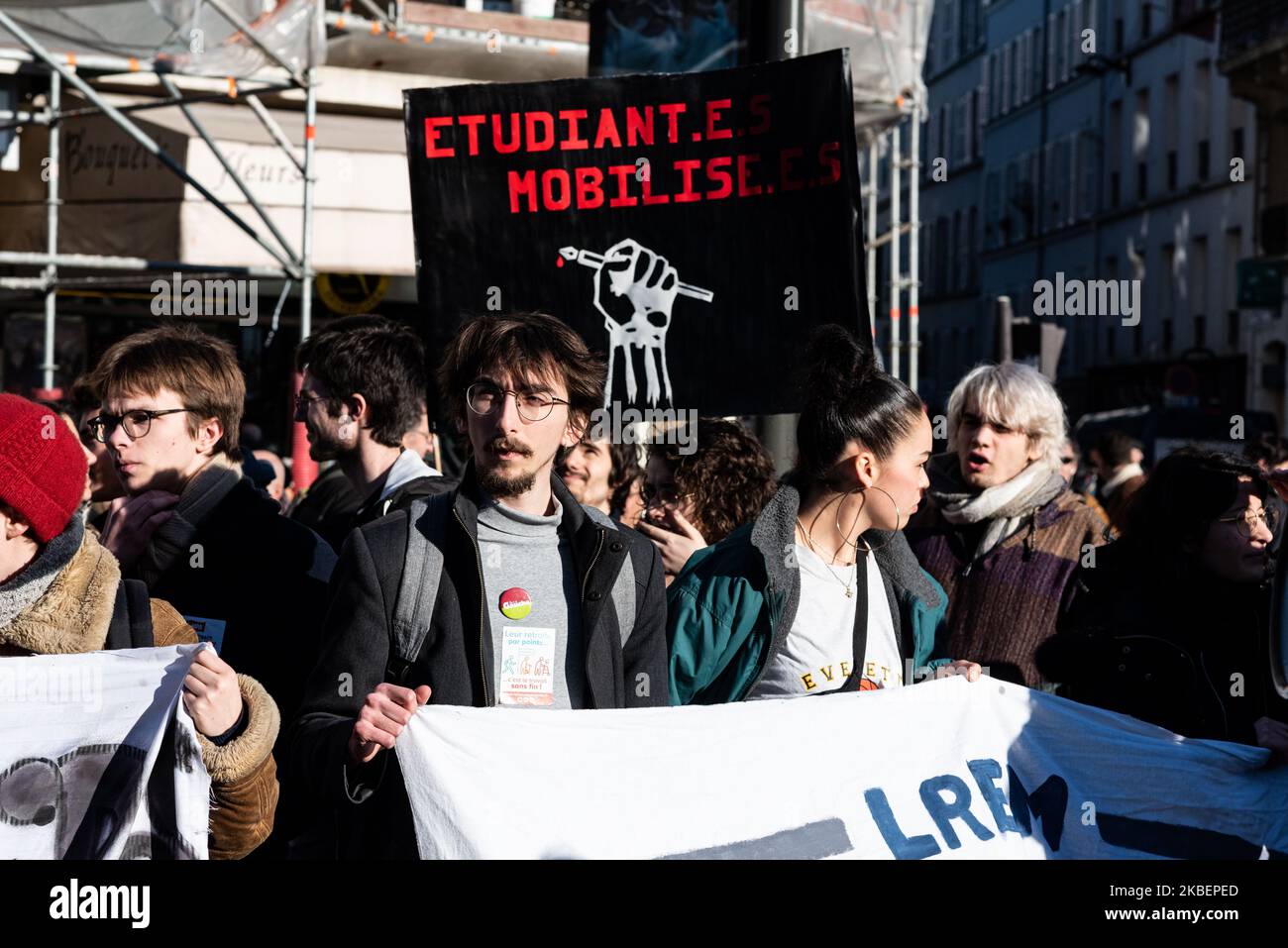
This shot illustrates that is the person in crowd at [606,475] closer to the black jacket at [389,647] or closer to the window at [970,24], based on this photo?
the black jacket at [389,647]

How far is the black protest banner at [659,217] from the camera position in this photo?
5.34 meters

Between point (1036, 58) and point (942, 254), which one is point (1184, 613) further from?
point (942, 254)

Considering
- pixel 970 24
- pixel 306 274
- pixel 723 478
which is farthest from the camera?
pixel 970 24

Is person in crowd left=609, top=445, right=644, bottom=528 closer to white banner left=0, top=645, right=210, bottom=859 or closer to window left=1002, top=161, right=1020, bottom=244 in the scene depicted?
white banner left=0, top=645, right=210, bottom=859

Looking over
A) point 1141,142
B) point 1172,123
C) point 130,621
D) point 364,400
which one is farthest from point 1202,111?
point 130,621

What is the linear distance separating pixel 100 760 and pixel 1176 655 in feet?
8.36

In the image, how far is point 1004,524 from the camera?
17.3ft

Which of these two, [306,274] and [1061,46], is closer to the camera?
[306,274]

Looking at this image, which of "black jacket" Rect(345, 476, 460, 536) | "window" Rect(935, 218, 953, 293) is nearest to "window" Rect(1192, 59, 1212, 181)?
"window" Rect(935, 218, 953, 293)

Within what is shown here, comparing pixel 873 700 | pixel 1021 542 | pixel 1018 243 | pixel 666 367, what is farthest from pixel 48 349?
pixel 1018 243

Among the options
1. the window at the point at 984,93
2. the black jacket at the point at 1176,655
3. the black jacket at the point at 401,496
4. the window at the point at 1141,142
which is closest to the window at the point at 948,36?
the window at the point at 984,93

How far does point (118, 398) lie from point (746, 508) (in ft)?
5.80

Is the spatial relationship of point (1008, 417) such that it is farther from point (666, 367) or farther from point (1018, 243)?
point (1018, 243)

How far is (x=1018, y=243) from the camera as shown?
168ft
